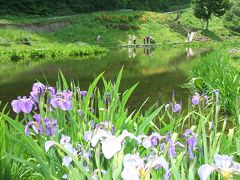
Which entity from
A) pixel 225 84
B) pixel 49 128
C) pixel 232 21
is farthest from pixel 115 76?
pixel 232 21

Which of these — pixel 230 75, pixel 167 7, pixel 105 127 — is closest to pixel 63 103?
pixel 105 127

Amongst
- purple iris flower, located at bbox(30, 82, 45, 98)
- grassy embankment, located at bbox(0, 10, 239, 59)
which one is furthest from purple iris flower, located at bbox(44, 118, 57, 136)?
grassy embankment, located at bbox(0, 10, 239, 59)

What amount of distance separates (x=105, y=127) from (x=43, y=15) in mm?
38350

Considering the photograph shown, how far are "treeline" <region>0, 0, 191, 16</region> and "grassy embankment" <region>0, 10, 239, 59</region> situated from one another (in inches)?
75.6

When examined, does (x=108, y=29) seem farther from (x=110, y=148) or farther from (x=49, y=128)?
(x=110, y=148)

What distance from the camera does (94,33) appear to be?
34969mm

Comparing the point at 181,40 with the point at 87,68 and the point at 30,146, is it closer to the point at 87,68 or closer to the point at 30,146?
the point at 87,68

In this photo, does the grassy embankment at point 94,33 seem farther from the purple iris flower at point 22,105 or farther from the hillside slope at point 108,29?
the purple iris flower at point 22,105

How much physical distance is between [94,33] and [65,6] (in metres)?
9.20

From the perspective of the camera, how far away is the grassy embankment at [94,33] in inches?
975

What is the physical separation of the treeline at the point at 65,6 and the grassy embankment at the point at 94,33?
1.92 m

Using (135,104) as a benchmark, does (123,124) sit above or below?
above

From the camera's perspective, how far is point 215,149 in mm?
3061

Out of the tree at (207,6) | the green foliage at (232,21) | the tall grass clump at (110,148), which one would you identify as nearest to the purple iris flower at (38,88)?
the tall grass clump at (110,148)
